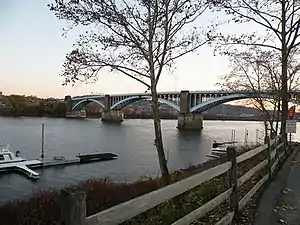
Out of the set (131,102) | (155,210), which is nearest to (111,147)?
(131,102)

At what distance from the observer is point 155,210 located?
22.4ft

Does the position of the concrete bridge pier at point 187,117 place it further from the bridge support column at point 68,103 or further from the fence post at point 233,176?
the fence post at point 233,176

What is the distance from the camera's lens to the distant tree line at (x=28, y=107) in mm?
111875

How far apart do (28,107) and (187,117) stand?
6169 centimetres

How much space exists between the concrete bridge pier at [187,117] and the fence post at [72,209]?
226ft

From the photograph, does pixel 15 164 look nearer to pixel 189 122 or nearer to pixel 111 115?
pixel 189 122

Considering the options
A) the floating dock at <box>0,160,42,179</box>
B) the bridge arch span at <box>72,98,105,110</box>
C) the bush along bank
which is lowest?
the floating dock at <box>0,160,42,179</box>

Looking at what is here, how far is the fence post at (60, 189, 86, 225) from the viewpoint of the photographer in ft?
6.27

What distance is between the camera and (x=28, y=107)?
11362 centimetres

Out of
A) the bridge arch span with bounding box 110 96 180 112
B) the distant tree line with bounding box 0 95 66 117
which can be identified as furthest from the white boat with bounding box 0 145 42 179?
the distant tree line with bounding box 0 95 66 117

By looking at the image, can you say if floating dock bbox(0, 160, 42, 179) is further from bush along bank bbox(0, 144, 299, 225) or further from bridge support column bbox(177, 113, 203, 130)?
bridge support column bbox(177, 113, 203, 130)

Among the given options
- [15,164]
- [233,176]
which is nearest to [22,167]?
[15,164]

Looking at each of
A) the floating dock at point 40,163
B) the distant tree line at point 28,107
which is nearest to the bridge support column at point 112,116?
the distant tree line at point 28,107

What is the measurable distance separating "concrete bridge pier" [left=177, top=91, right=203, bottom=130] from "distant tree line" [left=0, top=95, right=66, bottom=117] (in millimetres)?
50442
